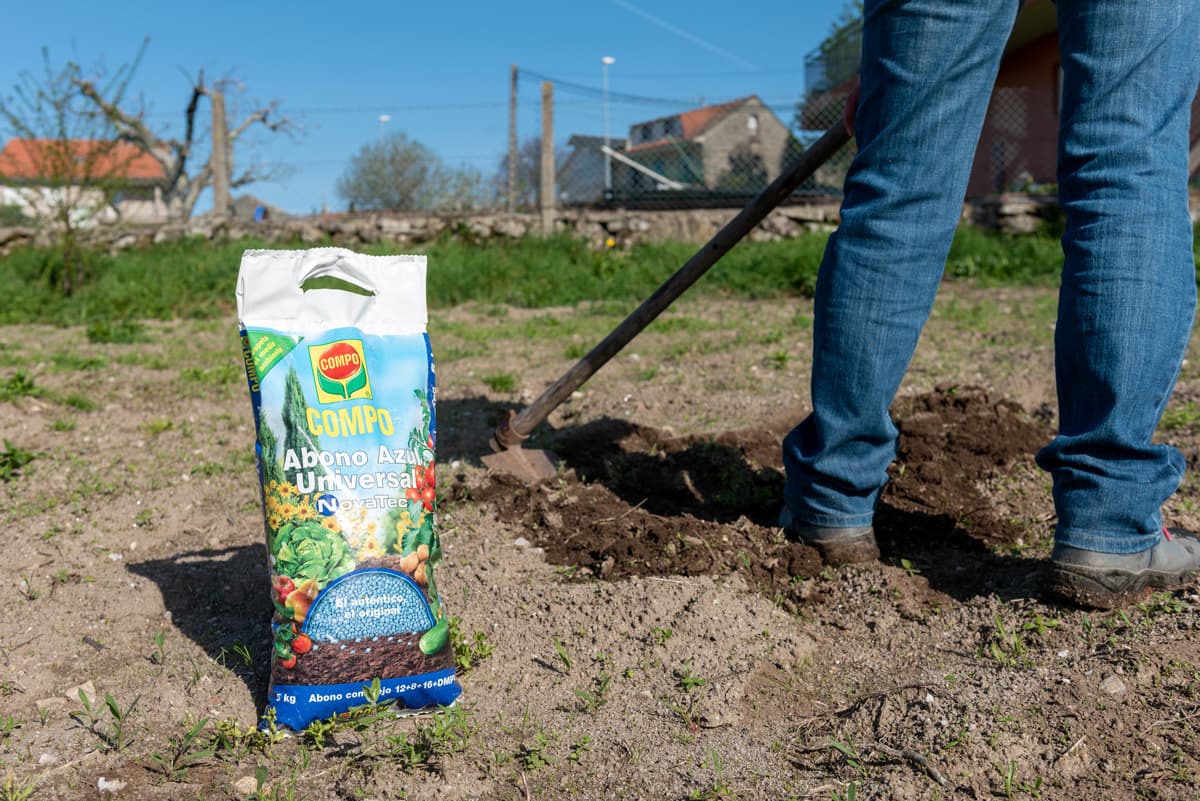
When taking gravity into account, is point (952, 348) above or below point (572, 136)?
below

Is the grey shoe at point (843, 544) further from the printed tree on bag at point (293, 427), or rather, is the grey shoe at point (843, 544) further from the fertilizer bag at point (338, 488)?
the printed tree on bag at point (293, 427)

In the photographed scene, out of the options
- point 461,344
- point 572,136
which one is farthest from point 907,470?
point 572,136

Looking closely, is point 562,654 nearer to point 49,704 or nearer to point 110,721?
point 110,721

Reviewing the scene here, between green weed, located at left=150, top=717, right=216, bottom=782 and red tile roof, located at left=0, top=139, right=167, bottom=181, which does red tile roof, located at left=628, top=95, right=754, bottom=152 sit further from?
green weed, located at left=150, top=717, right=216, bottom=782

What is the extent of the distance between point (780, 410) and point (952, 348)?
1575mm

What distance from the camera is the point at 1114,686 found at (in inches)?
63.4

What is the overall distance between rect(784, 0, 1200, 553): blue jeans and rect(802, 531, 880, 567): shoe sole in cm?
30

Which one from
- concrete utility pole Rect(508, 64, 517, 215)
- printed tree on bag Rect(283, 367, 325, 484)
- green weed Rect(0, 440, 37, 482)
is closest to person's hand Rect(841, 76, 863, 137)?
printed tree on bag Rect(283, 367, 325, 484)

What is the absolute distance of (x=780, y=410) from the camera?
3529mm

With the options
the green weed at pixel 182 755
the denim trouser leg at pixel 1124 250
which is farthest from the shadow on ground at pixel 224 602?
the denim trouser leg at pixel 1124 250

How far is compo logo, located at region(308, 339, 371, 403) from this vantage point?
5.60 ft

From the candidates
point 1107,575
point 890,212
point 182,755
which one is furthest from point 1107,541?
point 182,755

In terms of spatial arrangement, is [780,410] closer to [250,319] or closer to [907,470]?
[907,470]

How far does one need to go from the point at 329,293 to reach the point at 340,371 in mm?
140
